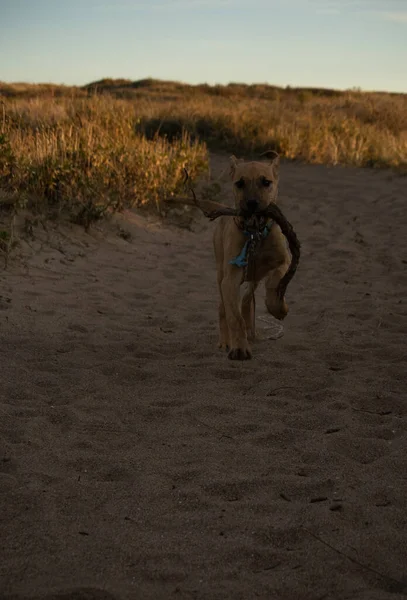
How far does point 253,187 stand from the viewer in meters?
5.39

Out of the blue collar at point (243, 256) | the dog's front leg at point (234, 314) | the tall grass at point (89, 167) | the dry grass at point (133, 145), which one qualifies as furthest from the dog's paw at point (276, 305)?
the dry grass at point (133, 145)

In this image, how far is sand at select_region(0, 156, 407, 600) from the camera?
113 inches

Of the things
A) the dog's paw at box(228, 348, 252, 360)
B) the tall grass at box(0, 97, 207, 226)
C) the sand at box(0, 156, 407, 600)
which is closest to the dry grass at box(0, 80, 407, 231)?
the tall grass at box(0, 97, 207, 226)

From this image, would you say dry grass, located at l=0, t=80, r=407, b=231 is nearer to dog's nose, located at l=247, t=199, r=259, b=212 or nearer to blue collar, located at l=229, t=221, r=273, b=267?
blue collar, located at l=229, t=221, r=273, b=267

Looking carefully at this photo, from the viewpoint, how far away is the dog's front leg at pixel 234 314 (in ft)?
17.9

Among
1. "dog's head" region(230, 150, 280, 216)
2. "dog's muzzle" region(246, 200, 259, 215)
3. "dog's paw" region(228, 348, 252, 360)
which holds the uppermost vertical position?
"dog's head" region(230, 150, 280, 216)

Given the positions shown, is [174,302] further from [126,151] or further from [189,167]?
[189,167]

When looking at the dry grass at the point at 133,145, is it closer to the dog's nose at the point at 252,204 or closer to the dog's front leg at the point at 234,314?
the dog's front leg at the point at 234,314

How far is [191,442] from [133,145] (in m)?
8.38

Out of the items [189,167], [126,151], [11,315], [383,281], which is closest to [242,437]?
[11,315]

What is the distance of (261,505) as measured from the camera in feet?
11.2

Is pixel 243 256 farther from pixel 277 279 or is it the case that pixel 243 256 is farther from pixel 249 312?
pixel 249 312

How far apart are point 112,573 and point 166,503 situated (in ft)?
2.06

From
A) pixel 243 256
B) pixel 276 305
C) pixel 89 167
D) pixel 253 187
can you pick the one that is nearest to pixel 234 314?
pixel 276 305
